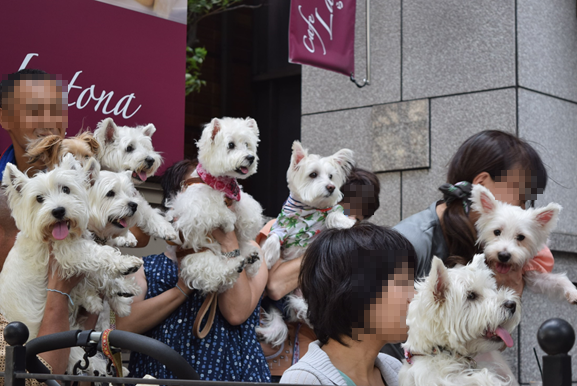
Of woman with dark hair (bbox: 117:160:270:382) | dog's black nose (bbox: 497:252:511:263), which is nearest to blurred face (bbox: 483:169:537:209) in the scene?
dog's black nose (bbox: 497:252:511:263)

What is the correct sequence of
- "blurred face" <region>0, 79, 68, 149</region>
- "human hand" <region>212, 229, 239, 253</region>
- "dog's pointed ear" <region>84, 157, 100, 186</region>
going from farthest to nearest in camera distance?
1. "human hand" <region>212, 229, 239, 253</region>
2. "dog's pointed ear" <region>84, 157, 100, 186</region>
3. "blurred face" <region>0, 79, 68, 149</region>

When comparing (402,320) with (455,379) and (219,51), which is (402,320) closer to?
(455,379)

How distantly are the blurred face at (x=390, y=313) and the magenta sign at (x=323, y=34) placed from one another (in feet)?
12.2

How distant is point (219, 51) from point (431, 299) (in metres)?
8.19

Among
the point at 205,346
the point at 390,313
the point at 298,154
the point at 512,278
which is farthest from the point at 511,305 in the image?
the point at 298,154

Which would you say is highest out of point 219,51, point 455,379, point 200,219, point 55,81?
point 219,51

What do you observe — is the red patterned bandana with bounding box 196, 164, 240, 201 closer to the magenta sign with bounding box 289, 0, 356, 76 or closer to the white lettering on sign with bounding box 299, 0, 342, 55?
the magenta sign with bounding box 289, 0, 356, 76

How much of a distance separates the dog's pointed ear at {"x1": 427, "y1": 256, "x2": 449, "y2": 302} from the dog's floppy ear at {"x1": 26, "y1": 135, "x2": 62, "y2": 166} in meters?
1.76

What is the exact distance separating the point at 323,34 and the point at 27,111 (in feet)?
11.7

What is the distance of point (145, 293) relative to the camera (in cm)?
353

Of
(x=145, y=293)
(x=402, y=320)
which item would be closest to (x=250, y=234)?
(x=145, y=293)

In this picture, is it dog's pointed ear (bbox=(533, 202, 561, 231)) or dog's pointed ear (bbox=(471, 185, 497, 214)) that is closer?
dog's pointed ear (bbox=(471, 185, 497, 214))

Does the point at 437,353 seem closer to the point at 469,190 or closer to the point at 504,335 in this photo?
the point at 504,335

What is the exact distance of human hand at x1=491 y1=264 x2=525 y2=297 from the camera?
3.48 meters
